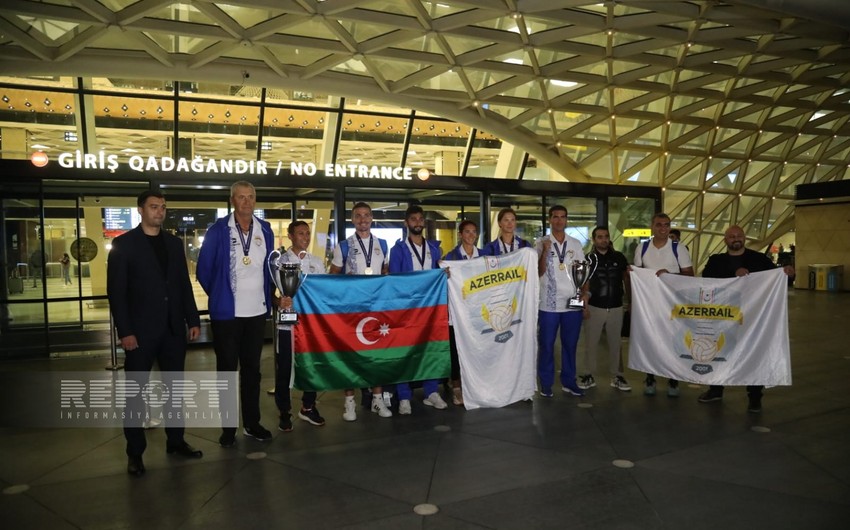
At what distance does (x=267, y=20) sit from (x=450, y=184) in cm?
553

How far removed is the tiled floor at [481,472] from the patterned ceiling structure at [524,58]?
15.9ft

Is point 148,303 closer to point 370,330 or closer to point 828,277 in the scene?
point 370,330

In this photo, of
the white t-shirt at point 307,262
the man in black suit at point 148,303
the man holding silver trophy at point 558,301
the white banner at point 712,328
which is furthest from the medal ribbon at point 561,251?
the man in black suit at point 148,303

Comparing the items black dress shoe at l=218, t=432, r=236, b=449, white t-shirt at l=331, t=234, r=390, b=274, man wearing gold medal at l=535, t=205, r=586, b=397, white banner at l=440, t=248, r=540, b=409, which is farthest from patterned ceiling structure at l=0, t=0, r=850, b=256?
black dress shoe at l=218, t=432, r=236, b=449

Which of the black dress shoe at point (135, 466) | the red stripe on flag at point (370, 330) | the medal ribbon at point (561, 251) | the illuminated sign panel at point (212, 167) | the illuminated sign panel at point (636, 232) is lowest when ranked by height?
the black dress shoe at point (135, 466)

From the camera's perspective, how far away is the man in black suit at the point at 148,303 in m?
4.50

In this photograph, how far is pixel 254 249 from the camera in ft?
17.3

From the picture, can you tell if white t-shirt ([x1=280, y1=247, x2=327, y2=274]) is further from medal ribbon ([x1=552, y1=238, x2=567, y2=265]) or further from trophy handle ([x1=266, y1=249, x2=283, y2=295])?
medal ribbon ([x1=552, y1=238, x2=567, y2=265])

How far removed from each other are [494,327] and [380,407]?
1509 mm

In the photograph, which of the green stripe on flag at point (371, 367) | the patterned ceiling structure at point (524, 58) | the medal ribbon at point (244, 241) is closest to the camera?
the medal ribbon at point (244, 241)

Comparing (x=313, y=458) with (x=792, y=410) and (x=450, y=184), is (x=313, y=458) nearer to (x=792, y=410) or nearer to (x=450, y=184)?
(x=792, y=410)

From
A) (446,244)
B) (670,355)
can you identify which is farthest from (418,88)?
(670,355)

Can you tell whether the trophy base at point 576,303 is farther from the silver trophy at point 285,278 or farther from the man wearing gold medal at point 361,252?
the silver trophy at point 285,278

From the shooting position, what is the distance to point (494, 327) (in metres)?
6.29
